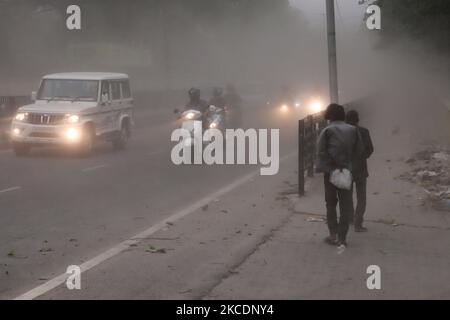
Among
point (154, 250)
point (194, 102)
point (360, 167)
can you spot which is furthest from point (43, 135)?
point (360, 167)

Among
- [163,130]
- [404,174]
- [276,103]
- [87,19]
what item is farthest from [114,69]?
[404,174]

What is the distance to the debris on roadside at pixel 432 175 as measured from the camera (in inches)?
442

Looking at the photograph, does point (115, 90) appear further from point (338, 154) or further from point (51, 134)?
point (338, 154)

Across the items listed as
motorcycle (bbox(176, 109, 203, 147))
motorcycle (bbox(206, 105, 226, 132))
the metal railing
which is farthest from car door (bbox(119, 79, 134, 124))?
the metal railing

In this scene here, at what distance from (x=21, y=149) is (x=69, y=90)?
202 centimetres

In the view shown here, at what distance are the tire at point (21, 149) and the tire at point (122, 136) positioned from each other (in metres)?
2.93

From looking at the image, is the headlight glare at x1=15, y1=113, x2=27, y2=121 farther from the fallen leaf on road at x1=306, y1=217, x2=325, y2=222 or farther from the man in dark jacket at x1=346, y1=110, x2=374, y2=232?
the man in dark jacket at x1=346, y1=110, x2=374, y2=232

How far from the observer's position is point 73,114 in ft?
59.9

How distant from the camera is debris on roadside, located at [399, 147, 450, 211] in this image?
11.2 meters

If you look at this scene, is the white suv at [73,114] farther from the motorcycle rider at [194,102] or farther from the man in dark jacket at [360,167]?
the man in dark jacket at [360,167]

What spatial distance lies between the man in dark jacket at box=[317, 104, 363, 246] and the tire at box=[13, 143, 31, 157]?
40.0 ft

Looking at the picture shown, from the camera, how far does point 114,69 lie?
183ft

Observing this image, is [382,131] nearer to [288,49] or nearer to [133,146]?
[133,146]

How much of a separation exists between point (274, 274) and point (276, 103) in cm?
3345
